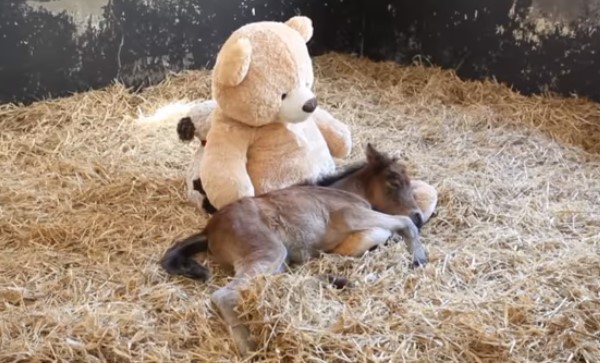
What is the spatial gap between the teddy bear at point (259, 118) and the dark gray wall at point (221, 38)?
1635mm

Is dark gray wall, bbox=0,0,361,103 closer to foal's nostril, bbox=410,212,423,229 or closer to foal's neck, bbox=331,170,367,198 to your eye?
foal's neck, bbox=331,170,367,198

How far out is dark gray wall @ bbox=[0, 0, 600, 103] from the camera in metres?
3.79

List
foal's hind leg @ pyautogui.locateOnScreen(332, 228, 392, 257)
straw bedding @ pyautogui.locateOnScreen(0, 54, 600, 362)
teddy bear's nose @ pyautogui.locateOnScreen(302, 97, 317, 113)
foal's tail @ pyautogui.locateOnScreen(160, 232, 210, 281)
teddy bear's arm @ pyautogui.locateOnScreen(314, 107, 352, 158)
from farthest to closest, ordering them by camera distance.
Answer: teddy bear's arm @ pyautogui.locateOnScreen(314, 107, 352, 158) → teddy bear's nose @ pyautogui.locateOnScreen(302, 97, 317, 113) → foal's hind leg @ pyautogui.locateOnScreen(332, 228, 392, 257) → foal's tail @ pyautogui.locateOnScreen(160, 232, 210, 281) → straw bedding @ pyautogui.locateOnScreen(0, 54, 600, 362)

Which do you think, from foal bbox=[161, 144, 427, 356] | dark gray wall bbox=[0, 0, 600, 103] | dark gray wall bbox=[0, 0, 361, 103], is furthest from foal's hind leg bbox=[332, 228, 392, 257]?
dark gray wall bbox=[0, 0, 361, 103]

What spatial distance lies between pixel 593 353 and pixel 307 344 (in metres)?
0.68

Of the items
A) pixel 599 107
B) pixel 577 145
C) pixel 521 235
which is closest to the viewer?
pixel 521 235

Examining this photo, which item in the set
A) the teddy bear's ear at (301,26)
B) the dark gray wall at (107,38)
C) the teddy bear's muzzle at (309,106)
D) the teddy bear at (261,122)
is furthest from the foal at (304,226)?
the dark gray wall at (107,38)

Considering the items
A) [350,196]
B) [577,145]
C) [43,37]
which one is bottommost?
[577,145]

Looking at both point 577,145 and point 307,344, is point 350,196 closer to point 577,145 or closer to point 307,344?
point 307,344

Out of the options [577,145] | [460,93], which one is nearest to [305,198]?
[577,145]

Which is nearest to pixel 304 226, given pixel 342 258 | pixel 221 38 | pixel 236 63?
pixel 342 258

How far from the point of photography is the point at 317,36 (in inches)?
187

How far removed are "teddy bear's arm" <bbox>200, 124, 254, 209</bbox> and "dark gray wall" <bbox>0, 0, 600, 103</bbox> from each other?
1703 mm

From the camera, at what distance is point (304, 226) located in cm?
231
